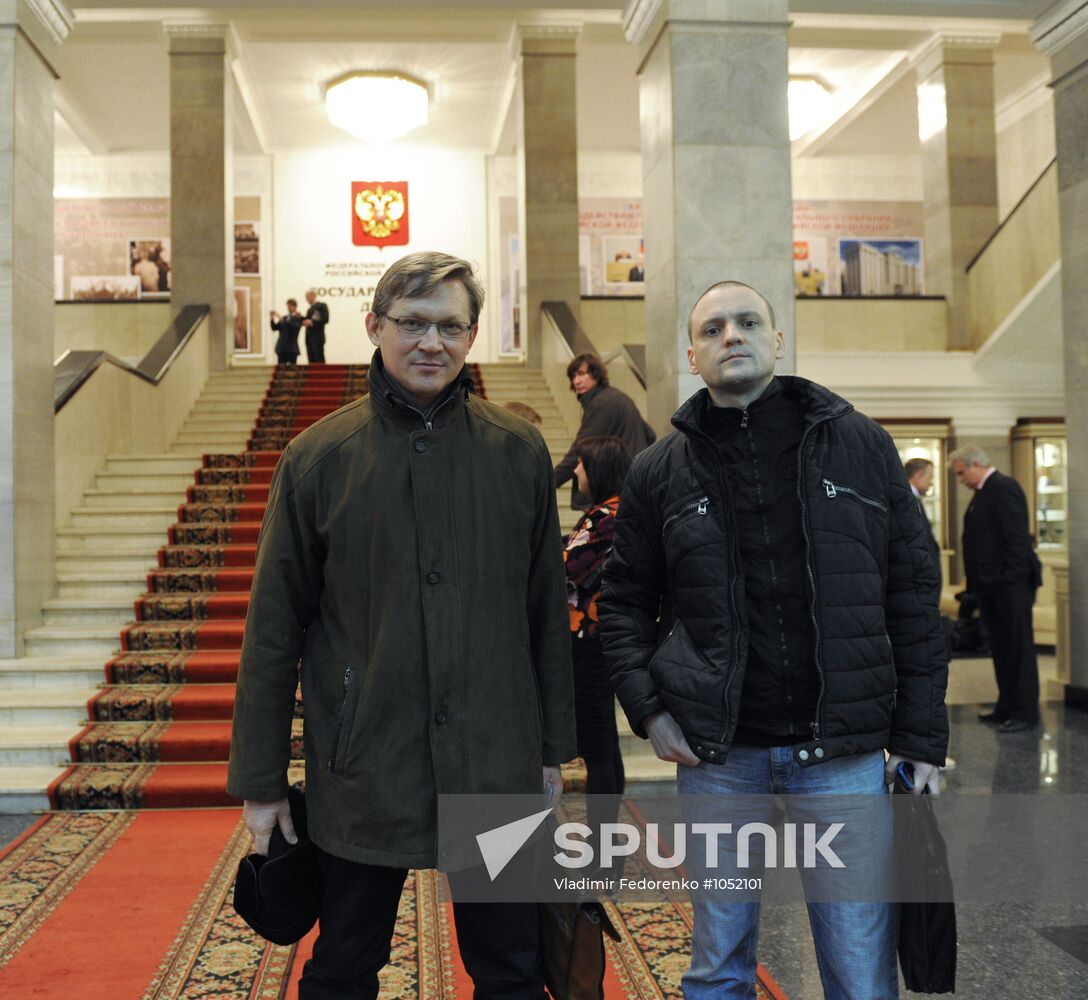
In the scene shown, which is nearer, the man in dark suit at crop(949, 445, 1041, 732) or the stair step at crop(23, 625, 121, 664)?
the stair step at crop(23, 625, 121, 664)

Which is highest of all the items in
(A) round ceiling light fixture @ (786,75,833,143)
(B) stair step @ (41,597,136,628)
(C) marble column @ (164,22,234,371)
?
(A) round ceiling light fixture @ (786,75,833,143)

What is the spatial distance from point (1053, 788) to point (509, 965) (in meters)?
4.19

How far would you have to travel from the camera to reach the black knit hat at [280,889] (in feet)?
6.72

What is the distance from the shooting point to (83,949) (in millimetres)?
3477

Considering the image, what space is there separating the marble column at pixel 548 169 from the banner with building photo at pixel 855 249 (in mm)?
8192

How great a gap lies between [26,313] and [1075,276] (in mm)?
7204

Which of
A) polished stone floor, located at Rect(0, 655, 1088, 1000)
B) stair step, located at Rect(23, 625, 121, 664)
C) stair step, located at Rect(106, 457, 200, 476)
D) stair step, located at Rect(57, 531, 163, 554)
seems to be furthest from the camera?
stair step, located at Rect(106, 457, 200, 476)

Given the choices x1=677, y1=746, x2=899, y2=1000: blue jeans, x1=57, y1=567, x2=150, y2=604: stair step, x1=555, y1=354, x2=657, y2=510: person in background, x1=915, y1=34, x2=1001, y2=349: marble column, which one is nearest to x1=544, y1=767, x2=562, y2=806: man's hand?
x1=677, y1=746, x2=899, y2=1000: blue jeans

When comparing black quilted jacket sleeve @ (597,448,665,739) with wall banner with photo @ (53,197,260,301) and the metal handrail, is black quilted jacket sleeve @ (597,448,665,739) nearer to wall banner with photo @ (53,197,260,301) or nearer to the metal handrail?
the metal handrail

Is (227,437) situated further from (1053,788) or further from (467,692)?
A: (467,692)

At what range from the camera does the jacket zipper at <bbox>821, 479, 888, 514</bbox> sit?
2174 millimetres

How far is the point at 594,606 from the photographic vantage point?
12.0ft

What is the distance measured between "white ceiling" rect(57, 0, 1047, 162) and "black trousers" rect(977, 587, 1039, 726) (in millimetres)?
8334

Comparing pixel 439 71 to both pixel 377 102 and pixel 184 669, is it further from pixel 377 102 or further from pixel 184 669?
pixel 184 669
